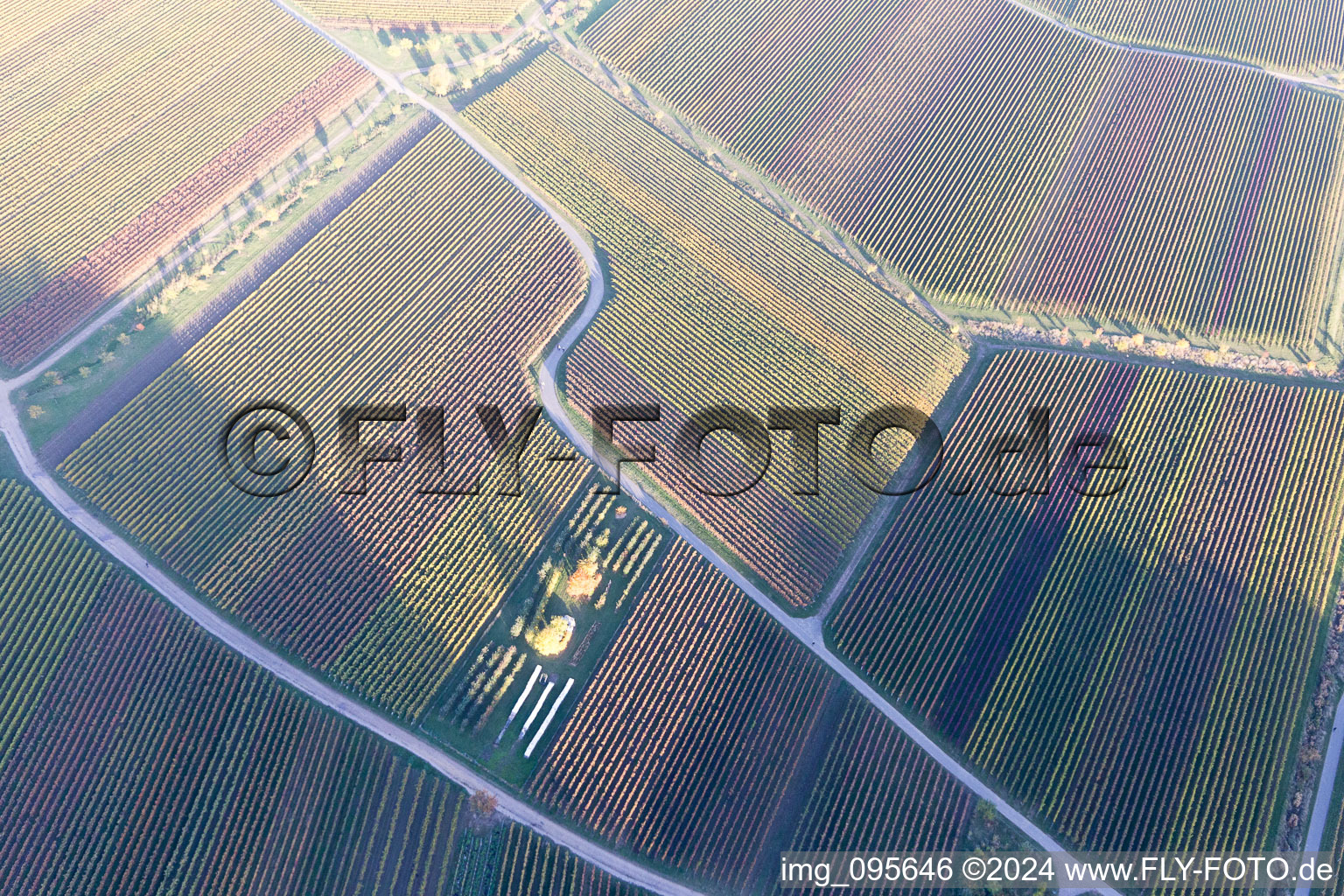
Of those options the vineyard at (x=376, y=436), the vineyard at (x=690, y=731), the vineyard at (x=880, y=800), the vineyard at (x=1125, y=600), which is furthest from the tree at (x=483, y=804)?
the vineyard at (x=1125, y=600)

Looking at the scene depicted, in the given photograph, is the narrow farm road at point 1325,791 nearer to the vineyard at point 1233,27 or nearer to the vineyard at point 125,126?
the vineyard at point 1233,27

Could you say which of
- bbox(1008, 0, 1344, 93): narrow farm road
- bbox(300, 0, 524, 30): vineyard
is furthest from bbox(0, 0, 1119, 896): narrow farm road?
bbox(1008, 0, 1344, 93): narrow farm road

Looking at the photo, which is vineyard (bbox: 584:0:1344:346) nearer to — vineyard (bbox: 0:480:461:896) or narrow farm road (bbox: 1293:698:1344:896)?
narrow farm road (bbox: 1293:698:1344:896)

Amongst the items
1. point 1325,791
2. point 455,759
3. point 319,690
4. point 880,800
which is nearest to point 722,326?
point 880,800

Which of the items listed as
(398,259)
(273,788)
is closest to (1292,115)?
(398,259)

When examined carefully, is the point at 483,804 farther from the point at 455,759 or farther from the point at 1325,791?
the point at 1325,791
